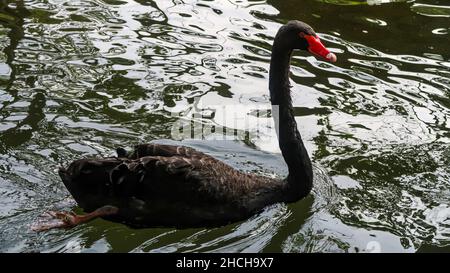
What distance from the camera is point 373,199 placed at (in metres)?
5.25

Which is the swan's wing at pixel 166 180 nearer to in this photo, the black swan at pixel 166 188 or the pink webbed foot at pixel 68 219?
the black swan at pixel 166 188

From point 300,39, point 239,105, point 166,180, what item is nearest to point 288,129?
point 300,39

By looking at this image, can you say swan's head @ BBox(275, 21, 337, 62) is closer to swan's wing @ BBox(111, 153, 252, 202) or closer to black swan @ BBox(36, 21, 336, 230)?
black swan @ BBox(36, 21, 336, 230)

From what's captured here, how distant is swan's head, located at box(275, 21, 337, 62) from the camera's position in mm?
4902

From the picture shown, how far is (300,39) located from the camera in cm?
493

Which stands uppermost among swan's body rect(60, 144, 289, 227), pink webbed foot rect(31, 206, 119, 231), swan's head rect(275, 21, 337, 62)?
swan's head rect(275, 21, 337, 62)

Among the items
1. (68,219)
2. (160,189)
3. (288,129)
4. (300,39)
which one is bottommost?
(68,219)

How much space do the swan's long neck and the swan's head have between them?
6cm

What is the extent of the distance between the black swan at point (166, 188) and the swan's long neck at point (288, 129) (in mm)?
101

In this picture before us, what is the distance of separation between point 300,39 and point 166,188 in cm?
135

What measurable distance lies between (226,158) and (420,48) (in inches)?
131

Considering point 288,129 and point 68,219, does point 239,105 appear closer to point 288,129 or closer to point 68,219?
point 288,129

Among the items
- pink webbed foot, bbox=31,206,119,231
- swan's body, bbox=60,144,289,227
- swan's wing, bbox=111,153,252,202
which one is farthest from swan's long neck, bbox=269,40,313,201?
pink webbed foot, bbox=31,206,119,231
